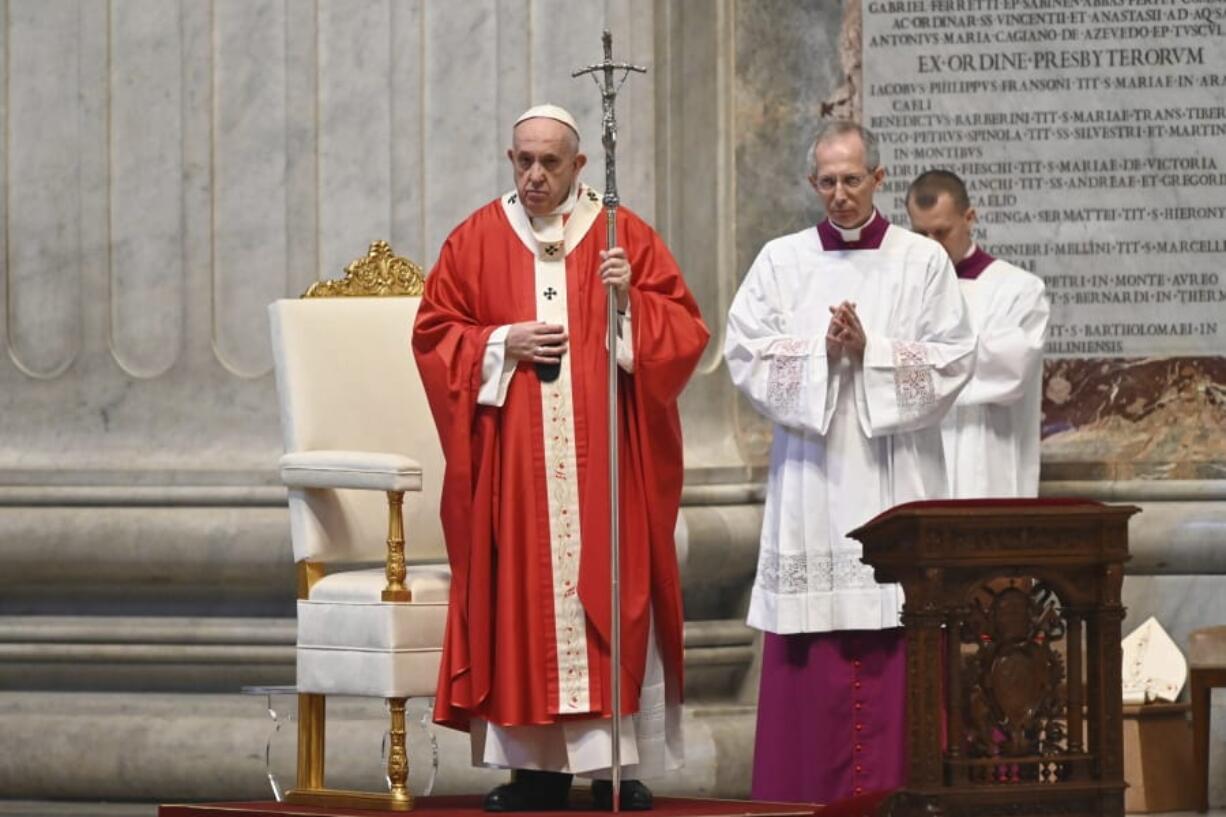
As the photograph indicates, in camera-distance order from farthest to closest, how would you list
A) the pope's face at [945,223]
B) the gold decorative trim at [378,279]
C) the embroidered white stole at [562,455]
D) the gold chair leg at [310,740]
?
1. the pope's face at [945,223]
2. the gold decorative trim at [378,279]
3. the gold chair leg at [310,740]
4. the embroidered white stole at [562,455]

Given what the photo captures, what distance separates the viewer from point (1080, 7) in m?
8.73

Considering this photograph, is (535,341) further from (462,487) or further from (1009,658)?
(1009,658)

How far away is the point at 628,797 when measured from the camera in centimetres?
609

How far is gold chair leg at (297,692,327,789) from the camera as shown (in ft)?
21.5

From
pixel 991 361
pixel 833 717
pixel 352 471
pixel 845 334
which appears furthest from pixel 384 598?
pixel 991 361

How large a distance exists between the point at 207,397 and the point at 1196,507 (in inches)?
132

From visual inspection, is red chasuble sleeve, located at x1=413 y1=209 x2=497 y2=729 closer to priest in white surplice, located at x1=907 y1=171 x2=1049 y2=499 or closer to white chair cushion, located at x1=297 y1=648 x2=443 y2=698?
white chair cushion, located at x1=297 y1=648 x2=443 y2=698

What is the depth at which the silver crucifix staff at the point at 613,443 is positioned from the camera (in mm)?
5910

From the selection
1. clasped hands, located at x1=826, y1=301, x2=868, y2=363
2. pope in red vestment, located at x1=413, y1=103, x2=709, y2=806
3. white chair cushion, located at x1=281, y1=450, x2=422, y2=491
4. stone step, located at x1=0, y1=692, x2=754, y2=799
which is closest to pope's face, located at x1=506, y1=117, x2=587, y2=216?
pope in red vestment, located at x1=413, y1=103, x2=709, y2=806

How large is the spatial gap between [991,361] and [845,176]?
1201 millimetres

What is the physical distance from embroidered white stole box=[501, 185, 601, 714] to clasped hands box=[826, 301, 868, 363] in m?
0.76

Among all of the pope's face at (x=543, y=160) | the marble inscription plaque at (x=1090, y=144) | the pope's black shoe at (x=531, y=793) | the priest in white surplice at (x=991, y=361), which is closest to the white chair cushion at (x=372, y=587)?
the pope's black shoe at (x=531, y=793)

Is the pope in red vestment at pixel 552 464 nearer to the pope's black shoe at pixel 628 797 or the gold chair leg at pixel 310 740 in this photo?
the pope's black shoe at pixel 628 797

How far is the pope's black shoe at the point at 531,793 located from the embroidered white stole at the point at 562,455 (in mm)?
255
